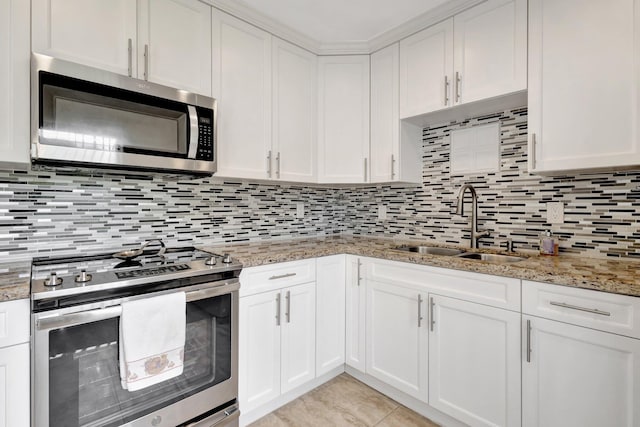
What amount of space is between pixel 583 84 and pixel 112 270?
2297 mm

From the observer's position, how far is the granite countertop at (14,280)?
3.54ft

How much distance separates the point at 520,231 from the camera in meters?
1.97

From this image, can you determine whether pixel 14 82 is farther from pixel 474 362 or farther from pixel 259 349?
pixel 474 362

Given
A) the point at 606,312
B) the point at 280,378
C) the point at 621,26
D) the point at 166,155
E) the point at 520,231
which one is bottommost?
the point at 280,378

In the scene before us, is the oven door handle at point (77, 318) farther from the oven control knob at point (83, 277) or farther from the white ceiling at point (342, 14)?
the white ceiling at point (342, 14)

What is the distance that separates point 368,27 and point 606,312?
207 centimetres

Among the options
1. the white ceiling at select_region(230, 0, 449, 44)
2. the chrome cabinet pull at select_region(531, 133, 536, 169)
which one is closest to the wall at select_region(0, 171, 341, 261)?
the white ceiling at select_region(230, 0, 449, 44)

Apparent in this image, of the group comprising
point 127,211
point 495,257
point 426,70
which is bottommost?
point 495,257

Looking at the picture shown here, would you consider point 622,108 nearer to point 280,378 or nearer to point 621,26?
point 621,26

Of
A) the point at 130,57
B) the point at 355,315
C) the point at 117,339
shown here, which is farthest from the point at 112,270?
the point at 355,315

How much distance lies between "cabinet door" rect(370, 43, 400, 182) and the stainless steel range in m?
1.31

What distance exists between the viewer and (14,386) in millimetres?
1087

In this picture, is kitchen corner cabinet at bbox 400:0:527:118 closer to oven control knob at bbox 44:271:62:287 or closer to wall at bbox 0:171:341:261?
wall at bbox 0:171:341:261

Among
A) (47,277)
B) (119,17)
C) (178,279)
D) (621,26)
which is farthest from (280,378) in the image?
(621,26)
